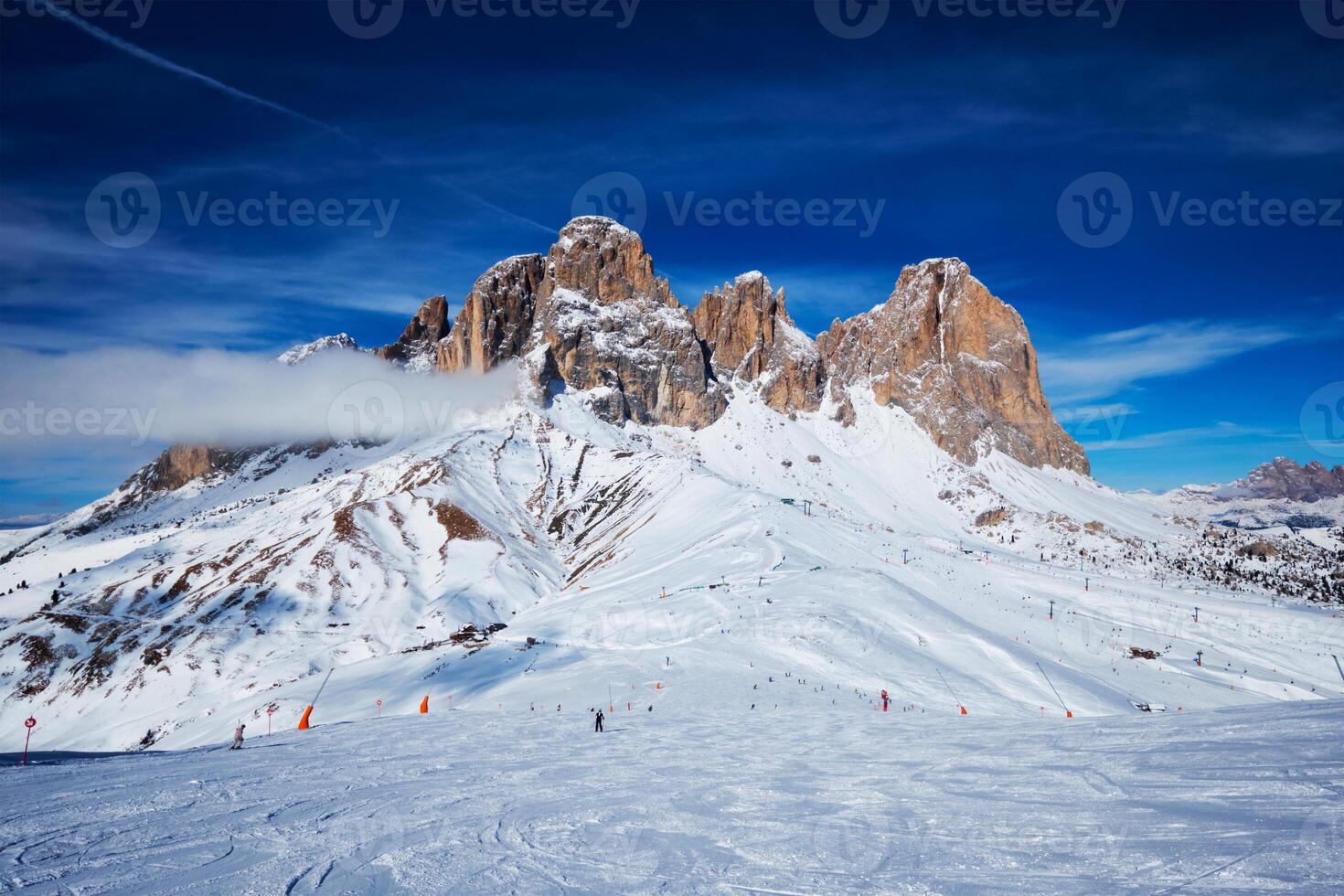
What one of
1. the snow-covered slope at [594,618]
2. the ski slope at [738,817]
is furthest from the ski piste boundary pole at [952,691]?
the ski slope at [738,817]

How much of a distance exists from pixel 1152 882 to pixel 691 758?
11446mm

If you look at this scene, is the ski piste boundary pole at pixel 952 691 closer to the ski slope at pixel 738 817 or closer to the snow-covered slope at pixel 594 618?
the snow-covered slope at pixel 594 618

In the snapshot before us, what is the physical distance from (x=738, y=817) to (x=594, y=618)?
51.7 meters

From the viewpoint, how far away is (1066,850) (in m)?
7.98

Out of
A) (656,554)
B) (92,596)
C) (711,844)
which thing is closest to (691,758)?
(711,844)

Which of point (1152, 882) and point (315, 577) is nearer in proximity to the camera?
point (1152, 882)

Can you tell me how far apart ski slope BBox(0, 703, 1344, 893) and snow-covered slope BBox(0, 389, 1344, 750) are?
18013 mm

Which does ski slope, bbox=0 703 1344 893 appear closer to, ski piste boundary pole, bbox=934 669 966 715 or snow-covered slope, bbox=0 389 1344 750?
snow-covered slope, bbox=0 389 1344 750

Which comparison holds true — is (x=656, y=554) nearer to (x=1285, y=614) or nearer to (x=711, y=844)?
(x=1285, y=614)

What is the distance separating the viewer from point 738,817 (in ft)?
35.8

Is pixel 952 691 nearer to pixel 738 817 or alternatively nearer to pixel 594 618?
pixel 594 618

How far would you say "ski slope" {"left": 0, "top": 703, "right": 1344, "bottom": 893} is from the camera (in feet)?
25.4

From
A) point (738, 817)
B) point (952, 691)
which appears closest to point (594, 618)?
point (952, 691)

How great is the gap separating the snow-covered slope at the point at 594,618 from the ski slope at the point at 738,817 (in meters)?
18.0
